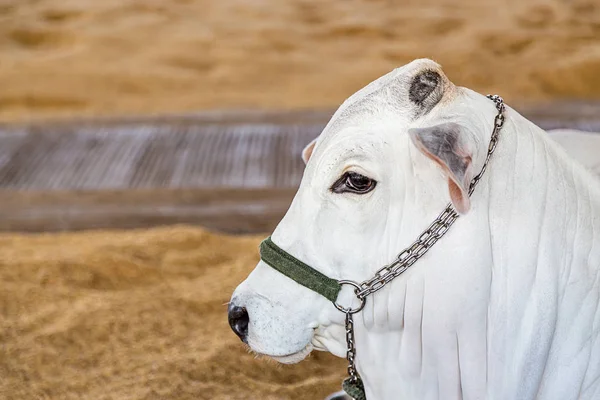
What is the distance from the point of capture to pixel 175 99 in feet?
16.6

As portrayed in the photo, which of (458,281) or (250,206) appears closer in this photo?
(458,281)

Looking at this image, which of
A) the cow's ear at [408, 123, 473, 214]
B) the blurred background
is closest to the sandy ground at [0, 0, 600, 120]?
the blurred background

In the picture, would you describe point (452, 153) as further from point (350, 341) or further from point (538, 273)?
point (350, 341)

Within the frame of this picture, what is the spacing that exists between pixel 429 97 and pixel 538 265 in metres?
0.35

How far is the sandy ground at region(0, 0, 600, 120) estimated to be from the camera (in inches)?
198

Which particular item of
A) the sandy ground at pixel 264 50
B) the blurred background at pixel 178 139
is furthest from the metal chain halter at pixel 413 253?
the sandy ground at pixel 264 50

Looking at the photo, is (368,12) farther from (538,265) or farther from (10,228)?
(538,265)

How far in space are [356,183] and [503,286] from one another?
0.31 m

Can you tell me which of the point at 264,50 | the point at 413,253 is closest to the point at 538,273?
the point at 413,253

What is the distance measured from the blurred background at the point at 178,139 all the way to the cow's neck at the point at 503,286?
2.88ft

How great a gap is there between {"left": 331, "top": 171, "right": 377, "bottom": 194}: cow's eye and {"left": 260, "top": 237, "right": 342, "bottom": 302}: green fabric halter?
174mm

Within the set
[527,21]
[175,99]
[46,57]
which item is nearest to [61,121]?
[175,99]

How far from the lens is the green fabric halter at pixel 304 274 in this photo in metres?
1.58

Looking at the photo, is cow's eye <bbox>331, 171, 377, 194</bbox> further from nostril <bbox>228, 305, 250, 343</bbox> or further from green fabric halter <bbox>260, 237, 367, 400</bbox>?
nostril <bbox>228, 305, 250, 343</bbox>
